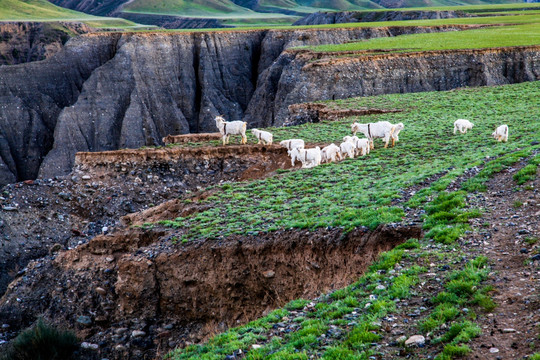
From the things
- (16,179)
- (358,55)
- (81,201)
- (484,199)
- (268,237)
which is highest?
(358,55)

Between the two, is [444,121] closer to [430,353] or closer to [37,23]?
[430,353]

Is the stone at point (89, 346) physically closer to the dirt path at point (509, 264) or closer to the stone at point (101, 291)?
the stone at point (101, 291)

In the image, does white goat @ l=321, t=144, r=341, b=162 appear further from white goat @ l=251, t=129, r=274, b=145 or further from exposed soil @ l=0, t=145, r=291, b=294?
white goat @ l=251, t=129, r=274, b=145

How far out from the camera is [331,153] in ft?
81.0

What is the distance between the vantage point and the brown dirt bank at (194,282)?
1452 cm

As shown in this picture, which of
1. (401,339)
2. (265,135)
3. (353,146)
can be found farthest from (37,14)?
(401,339)

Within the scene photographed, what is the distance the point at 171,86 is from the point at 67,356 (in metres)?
56.4

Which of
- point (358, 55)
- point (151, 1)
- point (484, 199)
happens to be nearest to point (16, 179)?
point (358, 55)

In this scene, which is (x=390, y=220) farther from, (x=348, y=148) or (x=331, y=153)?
(x=331, y=153)

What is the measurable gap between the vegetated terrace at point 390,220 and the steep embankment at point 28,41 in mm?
77302

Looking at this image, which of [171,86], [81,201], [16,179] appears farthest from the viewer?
[171,86]

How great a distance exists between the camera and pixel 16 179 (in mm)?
60625

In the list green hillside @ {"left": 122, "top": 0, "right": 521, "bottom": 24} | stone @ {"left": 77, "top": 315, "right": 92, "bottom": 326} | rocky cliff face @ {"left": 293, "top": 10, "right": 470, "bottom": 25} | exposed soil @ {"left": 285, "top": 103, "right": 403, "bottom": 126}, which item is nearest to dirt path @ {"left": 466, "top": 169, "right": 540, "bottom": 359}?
stone @ {"left": 77, "top": 315, "right": 92, "bottom": 326}

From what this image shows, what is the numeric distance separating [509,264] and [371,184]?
850 centimetres
